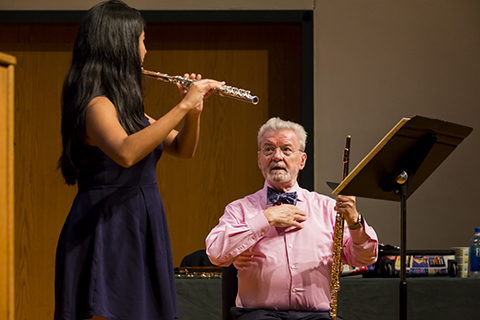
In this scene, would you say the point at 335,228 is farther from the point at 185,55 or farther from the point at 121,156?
the point at 185,55

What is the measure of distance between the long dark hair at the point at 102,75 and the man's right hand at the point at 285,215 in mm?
859

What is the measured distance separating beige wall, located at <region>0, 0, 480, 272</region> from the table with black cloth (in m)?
0.98

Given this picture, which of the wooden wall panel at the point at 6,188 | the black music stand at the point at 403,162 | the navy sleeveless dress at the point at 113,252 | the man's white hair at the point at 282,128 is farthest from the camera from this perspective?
the man's white hair at the point at 282,128

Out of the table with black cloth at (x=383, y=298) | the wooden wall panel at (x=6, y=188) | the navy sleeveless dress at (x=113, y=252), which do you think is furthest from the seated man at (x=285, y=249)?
the wooden wall panel at (x=6, y=188)

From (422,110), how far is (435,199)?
595 mm

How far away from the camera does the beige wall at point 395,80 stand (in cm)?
366

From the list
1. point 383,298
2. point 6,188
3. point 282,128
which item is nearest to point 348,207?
point 282,128

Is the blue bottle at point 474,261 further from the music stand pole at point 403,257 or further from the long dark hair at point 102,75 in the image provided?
the long dark hair at point 102,75

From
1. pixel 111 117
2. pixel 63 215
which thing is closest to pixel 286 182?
pixel 111 117

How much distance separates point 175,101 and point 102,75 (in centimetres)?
227

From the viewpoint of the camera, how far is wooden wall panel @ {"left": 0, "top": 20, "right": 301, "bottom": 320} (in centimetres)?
375

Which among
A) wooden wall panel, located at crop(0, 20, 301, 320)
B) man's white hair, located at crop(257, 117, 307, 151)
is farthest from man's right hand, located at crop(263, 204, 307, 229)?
wooden wall panel, located at crop(0, 20, 301, 320)

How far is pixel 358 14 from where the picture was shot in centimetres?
373

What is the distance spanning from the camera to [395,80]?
12.2 ft
